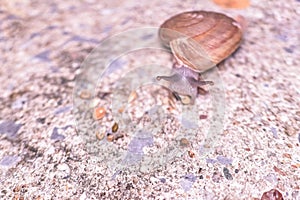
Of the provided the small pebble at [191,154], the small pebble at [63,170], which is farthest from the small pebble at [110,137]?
the small pebble at [191,154]

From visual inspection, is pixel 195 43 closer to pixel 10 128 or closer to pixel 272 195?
pixel 272 195

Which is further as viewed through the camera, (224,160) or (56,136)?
(56,136)

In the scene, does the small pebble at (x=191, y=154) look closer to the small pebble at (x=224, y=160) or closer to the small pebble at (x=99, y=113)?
the small pebble at (x=224, y=160)

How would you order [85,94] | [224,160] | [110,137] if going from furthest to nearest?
[85,94], [110,137], [224,160]

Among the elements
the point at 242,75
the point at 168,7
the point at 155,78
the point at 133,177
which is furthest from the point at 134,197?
the point at 168,7

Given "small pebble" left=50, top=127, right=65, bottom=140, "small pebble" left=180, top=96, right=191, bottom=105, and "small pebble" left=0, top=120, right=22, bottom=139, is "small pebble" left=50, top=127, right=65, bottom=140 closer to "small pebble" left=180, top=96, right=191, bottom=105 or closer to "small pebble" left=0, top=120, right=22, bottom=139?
"small pebble" left=0, top=120, right=22, bottom=139

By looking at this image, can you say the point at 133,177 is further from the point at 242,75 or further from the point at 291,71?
the point at 291,71

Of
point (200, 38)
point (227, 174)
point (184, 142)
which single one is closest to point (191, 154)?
point (184, 142)
